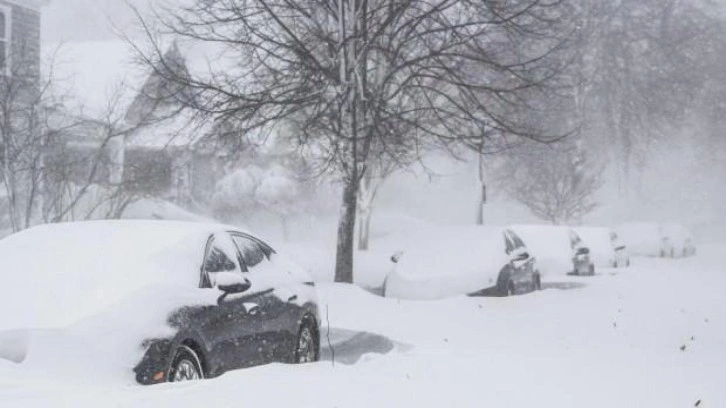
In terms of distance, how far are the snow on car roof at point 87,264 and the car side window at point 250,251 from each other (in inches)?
12.0

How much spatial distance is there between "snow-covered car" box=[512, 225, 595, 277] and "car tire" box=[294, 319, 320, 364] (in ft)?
42.4

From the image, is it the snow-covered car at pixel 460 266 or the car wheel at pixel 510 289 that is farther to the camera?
the car wheel at pixel 510 289

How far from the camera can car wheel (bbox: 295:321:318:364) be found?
828 cm

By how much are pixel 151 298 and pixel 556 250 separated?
16772 mm

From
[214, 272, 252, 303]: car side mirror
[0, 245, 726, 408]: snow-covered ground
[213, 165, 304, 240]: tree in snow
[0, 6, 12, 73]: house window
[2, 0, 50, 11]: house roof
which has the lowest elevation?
[0, 245, 726, 408]: snow-covered ground

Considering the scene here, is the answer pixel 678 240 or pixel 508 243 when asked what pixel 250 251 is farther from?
pixel 678 240

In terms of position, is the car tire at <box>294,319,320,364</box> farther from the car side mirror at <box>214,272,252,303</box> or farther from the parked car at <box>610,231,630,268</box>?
the parked car at <box>610,231,630,268</box>

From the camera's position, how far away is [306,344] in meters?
8.54

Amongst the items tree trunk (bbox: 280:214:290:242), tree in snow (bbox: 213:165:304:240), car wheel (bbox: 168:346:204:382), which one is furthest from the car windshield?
tree trunk (bbox: 280:214:290:242)

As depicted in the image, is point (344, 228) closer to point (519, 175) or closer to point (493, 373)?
point (493, 373)

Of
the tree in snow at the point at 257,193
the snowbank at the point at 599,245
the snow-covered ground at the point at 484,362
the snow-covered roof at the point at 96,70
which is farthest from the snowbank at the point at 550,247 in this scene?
the tree in snow at the point at 257,193

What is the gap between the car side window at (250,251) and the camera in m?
7.77

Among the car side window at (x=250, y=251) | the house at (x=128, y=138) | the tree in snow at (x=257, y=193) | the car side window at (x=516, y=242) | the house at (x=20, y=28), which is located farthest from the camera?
the tree in snow at (x=257, y=193)

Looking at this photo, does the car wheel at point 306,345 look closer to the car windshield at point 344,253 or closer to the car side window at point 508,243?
the car windshield at point 344,253
